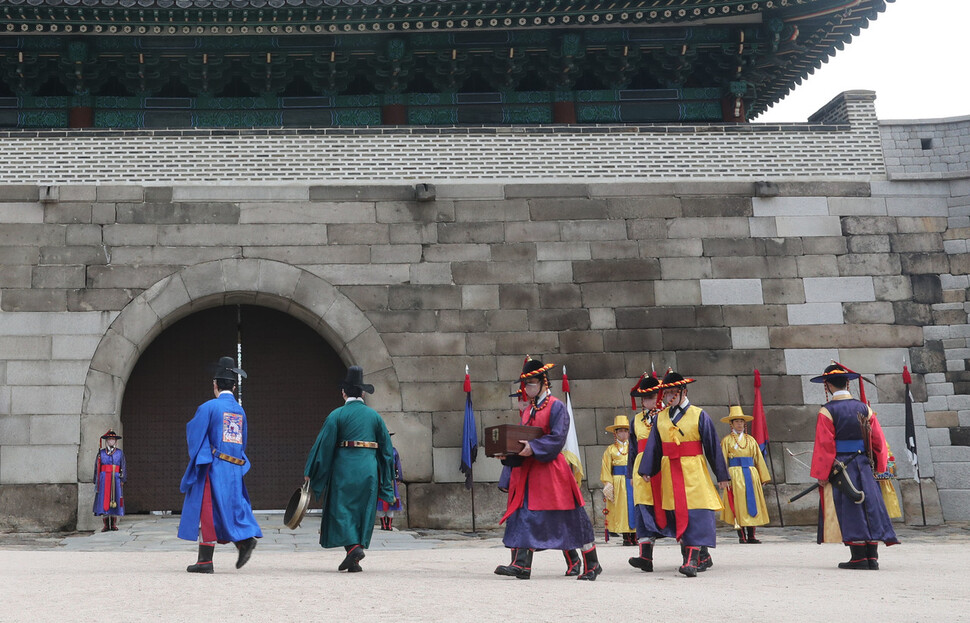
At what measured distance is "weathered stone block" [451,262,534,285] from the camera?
1173 centimetres

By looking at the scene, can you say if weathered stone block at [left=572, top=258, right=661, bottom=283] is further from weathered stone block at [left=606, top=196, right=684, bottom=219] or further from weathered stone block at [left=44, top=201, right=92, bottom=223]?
weathered stone block at [left=44, top=201, right=92, bottom=223]

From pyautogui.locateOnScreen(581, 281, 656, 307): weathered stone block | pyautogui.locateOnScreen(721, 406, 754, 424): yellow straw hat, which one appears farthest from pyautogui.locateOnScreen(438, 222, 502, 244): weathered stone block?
pyautogui.locateOnScreen(721, 406, 754, 424): yellow straw hat

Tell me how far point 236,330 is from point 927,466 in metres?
8.45

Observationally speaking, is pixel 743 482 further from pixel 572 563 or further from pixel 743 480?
pixel 572 563

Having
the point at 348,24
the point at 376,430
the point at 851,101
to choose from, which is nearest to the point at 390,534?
the point at 376,430

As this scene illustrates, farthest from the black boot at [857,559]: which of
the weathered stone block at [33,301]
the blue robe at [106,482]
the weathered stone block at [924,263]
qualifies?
the weathered stone block at [33,301]

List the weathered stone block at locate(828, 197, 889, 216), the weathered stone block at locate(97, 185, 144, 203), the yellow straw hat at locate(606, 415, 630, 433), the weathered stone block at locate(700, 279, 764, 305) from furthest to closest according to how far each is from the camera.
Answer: the weathered stone block at locate(828, 197, 889, 216), the weathered stone block at locate(700, 279, 764, 305), the weathered stone block at locate(97, 185, 144, 203), the yellow straw hat at locate(606, 415, 630, 433)

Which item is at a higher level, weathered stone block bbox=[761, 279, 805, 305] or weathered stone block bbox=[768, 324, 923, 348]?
weathered stone block bbox=[761, 279, 805, 305]

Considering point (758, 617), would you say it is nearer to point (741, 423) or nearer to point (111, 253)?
point (741, 423)

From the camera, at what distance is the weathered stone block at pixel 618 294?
11.8m

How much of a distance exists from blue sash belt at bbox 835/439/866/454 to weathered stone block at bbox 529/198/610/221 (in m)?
5.36

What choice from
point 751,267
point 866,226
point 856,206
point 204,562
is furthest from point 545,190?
point 204,562

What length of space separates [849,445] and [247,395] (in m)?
7.57

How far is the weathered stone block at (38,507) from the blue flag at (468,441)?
4168mm
